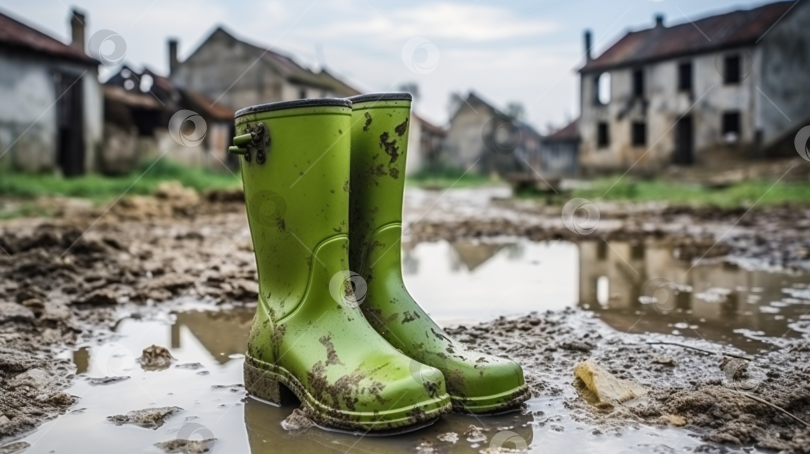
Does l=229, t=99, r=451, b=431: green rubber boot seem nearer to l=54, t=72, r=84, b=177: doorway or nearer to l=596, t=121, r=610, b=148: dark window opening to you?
l=54, t=72, r=84, b=177: doorway

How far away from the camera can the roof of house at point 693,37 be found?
22.8m

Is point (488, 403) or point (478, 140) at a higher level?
point (478, 140)

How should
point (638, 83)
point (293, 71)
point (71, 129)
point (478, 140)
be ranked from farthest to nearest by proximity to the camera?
point (478, 140) < point (293, 71) < point (638, 83) < point (71, 129)

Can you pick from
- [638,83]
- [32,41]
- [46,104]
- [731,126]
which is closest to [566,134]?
[638,83]

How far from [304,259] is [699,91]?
25.1 m

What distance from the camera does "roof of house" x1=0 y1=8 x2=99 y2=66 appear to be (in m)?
14.4

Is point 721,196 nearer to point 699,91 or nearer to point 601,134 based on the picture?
point 699,91

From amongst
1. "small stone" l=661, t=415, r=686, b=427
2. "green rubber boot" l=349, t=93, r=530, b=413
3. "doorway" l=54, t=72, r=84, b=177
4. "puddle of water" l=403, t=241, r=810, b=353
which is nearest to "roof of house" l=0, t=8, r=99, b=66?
"doorway" l=54, t=72, r=84, b=177

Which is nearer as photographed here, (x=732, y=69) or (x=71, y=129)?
(x=71, y=129)

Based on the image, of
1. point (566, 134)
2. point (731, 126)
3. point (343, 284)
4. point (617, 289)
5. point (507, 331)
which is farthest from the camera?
point (566, 134)

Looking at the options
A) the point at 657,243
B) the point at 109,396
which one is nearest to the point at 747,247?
the point at 657,243

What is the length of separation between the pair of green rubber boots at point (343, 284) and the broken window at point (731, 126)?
77.9 feet

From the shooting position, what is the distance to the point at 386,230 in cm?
201

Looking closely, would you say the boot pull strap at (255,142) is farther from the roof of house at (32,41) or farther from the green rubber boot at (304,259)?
the roof of house at (32,41)
